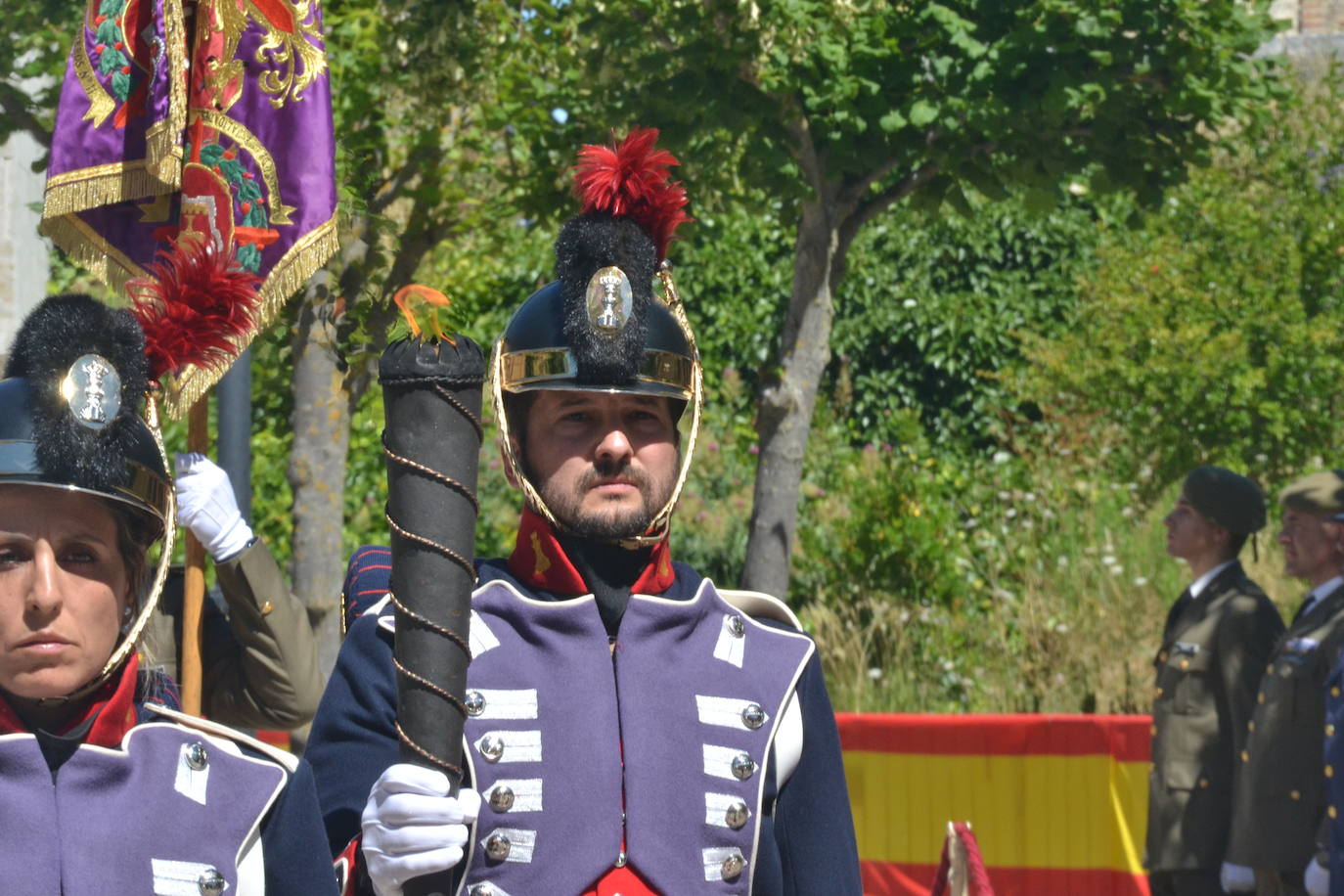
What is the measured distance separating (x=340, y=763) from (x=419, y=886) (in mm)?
391

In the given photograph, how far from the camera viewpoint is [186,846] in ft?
8.32

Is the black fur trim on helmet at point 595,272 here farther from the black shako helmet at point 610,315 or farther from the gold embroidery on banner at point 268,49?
the gold embroidery on banner at point 268,49

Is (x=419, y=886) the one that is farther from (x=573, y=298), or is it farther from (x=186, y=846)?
(x=573, y=298)

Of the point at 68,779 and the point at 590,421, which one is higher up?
the point at 590,421

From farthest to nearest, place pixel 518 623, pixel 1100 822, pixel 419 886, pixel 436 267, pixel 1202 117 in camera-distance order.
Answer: pixel 436 267 → pixel 1100 822 → pixel 1202 117 → pixel 518 623 → pixel 419 886

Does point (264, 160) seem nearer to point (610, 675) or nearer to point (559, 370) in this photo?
point (559, 370)

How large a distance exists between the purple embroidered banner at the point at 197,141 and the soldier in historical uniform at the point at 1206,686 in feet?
12.5

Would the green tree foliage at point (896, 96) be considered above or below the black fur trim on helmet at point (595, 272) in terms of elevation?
above

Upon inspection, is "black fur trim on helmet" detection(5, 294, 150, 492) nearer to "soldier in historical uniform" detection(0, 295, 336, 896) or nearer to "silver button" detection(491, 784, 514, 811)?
"soldier in historical uniform" detection(0, 295, 336, 896)

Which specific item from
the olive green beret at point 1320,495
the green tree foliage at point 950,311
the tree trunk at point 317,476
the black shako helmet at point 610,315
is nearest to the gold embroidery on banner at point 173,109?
the black shako helmet at point 610,315

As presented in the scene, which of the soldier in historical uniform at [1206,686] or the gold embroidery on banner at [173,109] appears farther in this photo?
the soldier in historical uniform at [1206,686]

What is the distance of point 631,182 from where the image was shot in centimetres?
337

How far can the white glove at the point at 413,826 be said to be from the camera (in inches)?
103

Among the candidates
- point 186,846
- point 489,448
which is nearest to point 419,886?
point 186,846
